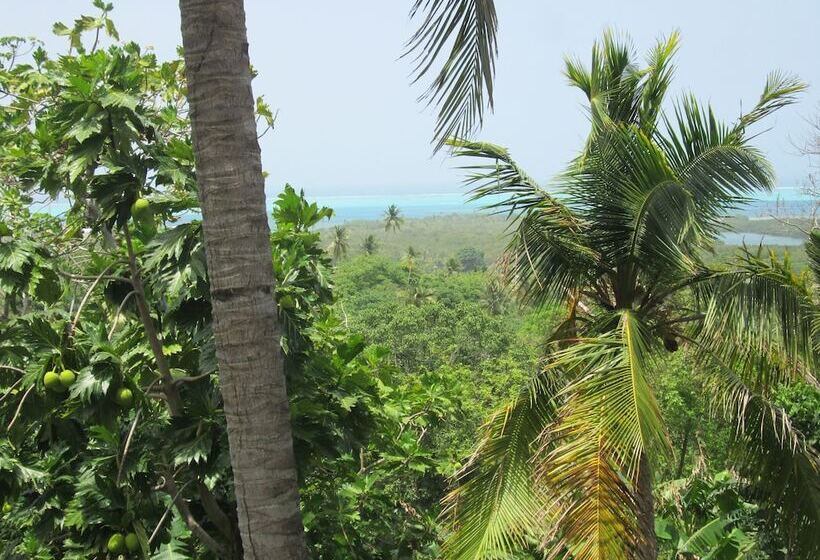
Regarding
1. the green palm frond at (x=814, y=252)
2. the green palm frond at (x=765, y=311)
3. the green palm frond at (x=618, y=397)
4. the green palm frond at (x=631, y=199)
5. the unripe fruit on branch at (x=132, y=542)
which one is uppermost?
the green palm frond at (x=631, y=199)

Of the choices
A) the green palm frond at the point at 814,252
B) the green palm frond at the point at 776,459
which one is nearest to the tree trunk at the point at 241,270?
the green palm frond at the point at 776,459

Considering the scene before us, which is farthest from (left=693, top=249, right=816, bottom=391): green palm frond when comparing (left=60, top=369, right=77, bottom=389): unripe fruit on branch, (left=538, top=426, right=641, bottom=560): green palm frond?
(left=60, top=369, right=77, bottom=389): unripe fruit on branch

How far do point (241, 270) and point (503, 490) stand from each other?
333cm

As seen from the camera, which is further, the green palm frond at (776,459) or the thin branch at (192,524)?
the green palm frond at (776,459)

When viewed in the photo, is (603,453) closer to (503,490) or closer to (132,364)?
(503,490)

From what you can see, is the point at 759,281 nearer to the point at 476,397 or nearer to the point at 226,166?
the point at 226,166

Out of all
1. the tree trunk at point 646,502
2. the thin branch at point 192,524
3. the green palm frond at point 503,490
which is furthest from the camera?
the green palm frond at point 503,490

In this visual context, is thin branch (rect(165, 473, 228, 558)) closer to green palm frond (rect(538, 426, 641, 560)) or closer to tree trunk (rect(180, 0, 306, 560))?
tree trunk (rect(180, 0, 306, 560))

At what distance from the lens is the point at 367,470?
569 centimetres

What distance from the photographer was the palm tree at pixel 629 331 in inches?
181

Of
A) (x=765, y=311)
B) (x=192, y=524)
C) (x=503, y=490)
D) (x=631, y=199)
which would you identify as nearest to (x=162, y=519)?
(x=192, y=524)

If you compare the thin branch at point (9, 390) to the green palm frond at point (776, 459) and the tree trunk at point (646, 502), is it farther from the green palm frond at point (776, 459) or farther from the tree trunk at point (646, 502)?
the green palm frond at point (776, 459)

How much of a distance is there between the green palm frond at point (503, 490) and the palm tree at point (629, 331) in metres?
0.01

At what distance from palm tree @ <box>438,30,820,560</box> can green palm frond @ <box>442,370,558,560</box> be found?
0.01 m
